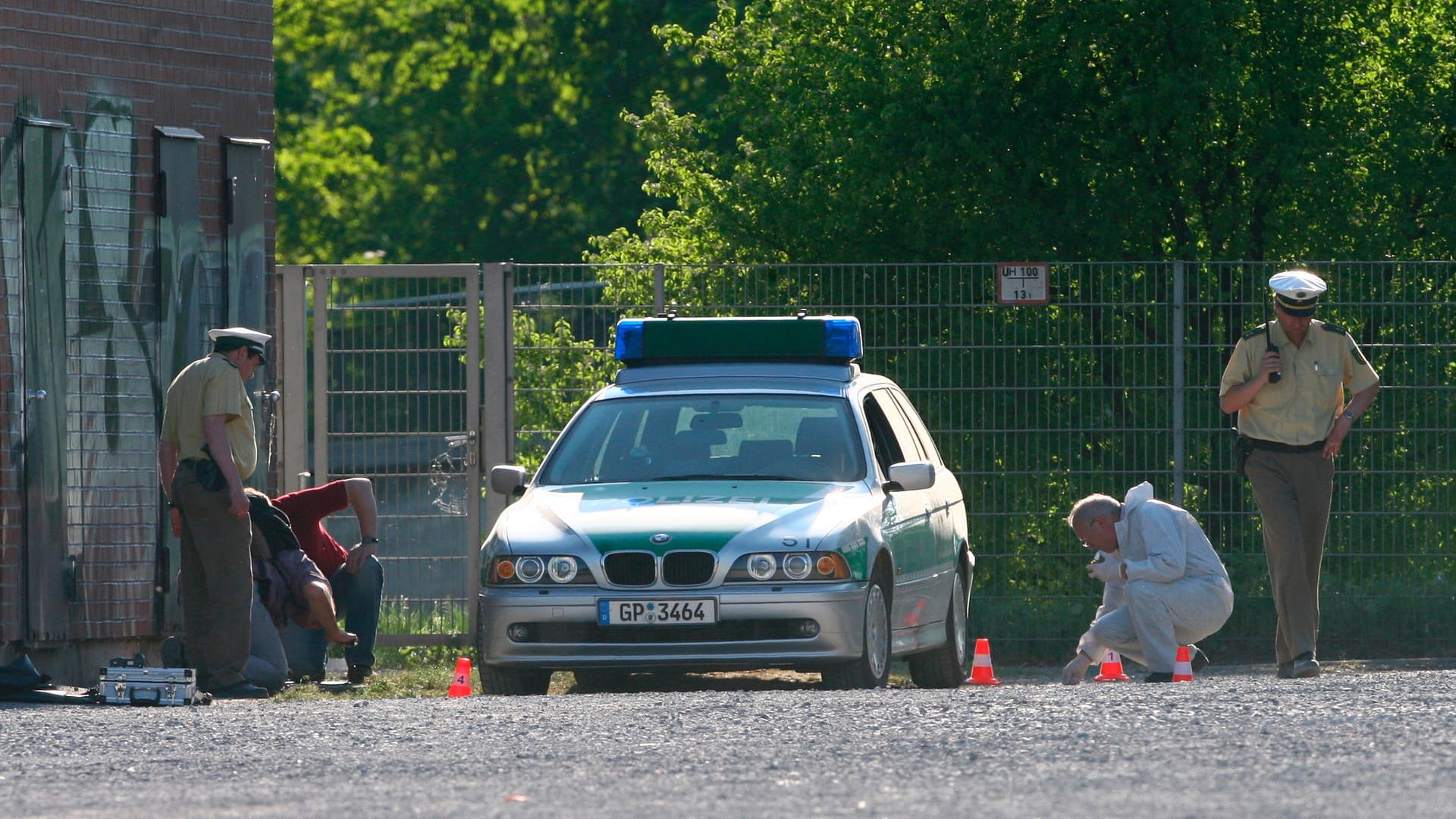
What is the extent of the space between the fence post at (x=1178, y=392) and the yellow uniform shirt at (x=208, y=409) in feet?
19.2

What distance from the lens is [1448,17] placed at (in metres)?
19.0

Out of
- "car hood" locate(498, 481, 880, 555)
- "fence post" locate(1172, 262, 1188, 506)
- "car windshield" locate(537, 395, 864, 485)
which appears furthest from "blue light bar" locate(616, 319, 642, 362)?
"fence post" locate(1172, 262, 1188, 506)

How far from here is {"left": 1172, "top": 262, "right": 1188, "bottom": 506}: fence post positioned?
553 inches

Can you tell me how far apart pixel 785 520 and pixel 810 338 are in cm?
204

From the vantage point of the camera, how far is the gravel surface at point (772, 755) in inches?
257

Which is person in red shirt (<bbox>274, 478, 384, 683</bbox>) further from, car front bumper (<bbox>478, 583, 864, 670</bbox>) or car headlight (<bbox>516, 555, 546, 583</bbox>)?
car front bumper (<bbox>478, 583, 864, 670</bbox>)

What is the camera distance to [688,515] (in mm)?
10594

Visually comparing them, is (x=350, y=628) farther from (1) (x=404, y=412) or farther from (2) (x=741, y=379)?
(2) (x=741, y=379)

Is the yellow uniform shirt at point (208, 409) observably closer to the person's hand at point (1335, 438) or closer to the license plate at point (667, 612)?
the license plate at point (667, 612)

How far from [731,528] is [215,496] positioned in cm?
249

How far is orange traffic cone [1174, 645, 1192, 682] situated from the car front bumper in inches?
68.7

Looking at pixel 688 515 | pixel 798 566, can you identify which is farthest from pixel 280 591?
pixel 798 566

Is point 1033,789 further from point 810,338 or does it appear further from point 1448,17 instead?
point 1448,17

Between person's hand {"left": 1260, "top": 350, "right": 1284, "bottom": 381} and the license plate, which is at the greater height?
person's hand {"left": 1260, "top": 350, "right": 1284, "bottom": 381}
